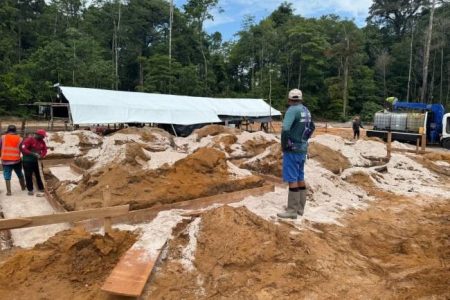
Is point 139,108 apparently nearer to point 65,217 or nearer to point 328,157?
point 328,157

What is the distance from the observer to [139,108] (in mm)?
18750

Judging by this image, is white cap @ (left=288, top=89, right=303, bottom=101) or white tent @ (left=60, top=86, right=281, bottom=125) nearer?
white cap @ (left=288, top=89, right=303, bottom=101)

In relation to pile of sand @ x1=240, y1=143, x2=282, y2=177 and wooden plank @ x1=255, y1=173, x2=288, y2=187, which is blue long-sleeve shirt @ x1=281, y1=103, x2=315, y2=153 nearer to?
wooden plank @ x1=255, y1=173, x2=288, y2=187

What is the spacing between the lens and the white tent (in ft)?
56.0

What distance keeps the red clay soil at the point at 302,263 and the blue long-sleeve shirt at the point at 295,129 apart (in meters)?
1.12

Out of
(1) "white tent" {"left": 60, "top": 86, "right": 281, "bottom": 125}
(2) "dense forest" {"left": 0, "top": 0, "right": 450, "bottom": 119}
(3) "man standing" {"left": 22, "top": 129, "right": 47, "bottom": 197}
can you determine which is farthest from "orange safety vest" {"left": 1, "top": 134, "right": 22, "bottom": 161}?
(2) "dense forest" {"left": 0, "top": 0, "right": 450, "bottom": 119}

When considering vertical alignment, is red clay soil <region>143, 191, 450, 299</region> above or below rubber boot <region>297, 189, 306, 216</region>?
below

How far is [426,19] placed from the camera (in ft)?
155

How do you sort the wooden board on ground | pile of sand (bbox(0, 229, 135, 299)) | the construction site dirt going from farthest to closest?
1. the construction site dirt
2. pile of sand (bbox(0, 229, 135, 299))
3. the wooden board on ground

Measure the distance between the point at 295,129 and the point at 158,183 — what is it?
2.59m

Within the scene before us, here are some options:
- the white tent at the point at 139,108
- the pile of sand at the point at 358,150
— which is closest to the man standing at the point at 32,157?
the pile of sand at the point at 358,150

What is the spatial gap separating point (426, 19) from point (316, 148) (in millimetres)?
45743

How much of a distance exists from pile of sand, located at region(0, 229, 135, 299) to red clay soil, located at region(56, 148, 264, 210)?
1758 mm

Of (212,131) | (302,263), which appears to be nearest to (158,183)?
(302,263)
